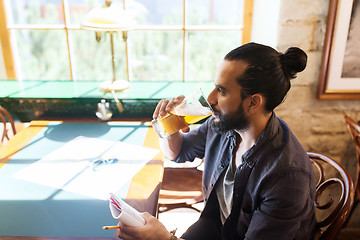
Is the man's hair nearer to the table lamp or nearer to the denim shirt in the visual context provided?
the denim shirt

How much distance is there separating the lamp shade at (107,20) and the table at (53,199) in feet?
2.09

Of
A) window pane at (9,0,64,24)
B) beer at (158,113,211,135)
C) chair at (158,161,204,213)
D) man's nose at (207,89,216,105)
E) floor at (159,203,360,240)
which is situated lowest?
floor at (159,203,360,240)

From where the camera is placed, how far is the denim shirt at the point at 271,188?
111 cm

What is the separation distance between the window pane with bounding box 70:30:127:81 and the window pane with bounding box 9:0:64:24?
0.17 m

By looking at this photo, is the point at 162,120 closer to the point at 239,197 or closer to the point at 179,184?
the point at 239,197

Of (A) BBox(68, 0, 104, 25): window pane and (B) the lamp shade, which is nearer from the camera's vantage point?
(B) the lamp shade

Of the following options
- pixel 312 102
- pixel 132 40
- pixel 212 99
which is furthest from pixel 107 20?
pixel 312 102

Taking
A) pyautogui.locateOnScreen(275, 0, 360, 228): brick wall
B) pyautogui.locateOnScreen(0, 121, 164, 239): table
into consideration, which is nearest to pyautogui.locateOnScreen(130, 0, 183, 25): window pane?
pyautogui.locateOnScreen(275, 0, 360, 228): brick wall

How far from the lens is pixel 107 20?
→ 2.03 metres

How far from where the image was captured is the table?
1177 mm

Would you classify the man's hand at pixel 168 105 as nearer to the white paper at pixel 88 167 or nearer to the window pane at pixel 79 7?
the white paper at pixel 88 167

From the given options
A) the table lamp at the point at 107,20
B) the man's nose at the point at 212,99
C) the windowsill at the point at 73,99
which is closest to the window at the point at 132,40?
the windowsill at the point at 73,99

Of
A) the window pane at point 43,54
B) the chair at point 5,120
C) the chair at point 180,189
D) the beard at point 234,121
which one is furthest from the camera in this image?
the window pane at point 43,54

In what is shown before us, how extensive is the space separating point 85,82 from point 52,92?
302mm
